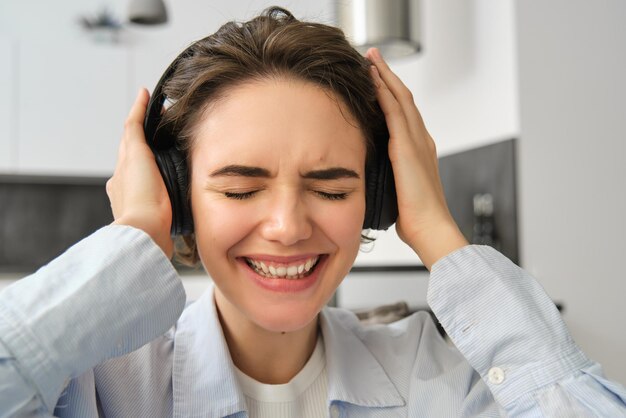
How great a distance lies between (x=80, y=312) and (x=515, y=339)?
52 centimetres

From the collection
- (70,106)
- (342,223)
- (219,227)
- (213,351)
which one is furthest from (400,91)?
(70,106)

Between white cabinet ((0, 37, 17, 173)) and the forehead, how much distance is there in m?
3.92

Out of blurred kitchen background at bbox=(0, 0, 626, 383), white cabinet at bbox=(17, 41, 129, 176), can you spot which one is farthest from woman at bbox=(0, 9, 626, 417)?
white cabinet at bbox=(17, 41, 129, 176)

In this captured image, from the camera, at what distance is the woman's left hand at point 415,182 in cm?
102

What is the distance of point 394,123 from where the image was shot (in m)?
1.07

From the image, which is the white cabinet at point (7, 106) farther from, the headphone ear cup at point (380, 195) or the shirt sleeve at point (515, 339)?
the shirt sleeve at point (515, 339)

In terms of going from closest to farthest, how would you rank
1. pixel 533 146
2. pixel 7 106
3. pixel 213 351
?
1. pixel 213 351
2. pixel 533 146
3. pixel 7 106

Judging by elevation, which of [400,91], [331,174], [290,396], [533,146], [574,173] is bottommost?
[290,396]

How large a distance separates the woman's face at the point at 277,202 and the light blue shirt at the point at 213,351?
0.34ft

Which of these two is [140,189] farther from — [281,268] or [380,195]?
[380,195]

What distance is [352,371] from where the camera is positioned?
1.09 m

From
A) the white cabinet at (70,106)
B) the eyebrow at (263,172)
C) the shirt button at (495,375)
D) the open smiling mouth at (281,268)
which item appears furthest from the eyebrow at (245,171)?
the white cabinet at (70,106)

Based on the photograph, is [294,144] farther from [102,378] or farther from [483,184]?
[483,184]

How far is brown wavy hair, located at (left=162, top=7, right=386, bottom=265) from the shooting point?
1026 mm
